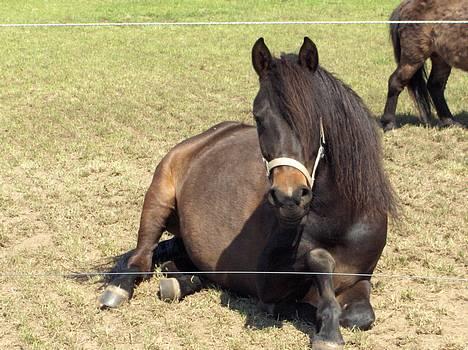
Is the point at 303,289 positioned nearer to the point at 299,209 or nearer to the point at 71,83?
the point at 299,209

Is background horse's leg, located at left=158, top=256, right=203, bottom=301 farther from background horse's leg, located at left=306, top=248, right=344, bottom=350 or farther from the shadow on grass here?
background horse's leg, located at left=306, top=248, right=344, bottom=350

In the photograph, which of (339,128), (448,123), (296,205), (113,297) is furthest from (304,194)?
(448,123)

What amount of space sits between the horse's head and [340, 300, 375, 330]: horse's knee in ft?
2.69

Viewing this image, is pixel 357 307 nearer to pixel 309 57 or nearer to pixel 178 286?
pixel 178 286

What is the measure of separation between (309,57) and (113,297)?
2010 mm

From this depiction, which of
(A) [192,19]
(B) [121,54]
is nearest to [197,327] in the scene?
(B) [121,54]

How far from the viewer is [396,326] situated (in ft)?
13.2

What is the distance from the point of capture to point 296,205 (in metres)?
3.23

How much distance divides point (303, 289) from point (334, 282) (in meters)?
0.20

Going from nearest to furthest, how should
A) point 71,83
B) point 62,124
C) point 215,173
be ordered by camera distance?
point 215,173
point 62,124
point 71,83

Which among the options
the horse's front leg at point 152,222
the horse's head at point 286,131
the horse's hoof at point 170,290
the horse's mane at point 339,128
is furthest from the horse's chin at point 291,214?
the horse's front leg at point 152,222

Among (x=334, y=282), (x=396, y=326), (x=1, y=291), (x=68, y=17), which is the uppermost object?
(x=334, y=282)

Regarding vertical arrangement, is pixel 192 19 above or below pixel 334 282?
below

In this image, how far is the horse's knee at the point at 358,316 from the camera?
12.6 ft
